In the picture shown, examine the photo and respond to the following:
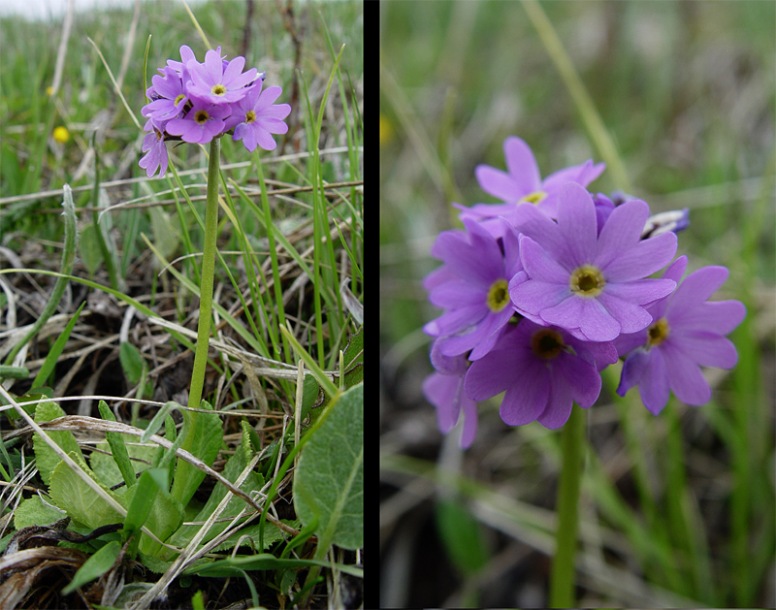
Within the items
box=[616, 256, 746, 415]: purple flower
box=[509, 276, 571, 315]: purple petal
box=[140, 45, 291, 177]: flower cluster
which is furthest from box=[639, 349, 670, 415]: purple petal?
box=[140, 45, 291, 177]: flower cluster

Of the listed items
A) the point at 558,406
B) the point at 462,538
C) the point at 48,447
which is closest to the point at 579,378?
the point at 558,406

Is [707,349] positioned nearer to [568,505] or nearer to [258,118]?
[568,505]

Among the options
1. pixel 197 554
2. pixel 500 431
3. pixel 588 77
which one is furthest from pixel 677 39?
pixel 197 554

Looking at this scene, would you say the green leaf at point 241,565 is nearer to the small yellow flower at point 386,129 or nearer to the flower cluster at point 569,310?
the flower cluster at point 569,310

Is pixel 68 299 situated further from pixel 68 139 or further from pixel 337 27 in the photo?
pixel 337 27

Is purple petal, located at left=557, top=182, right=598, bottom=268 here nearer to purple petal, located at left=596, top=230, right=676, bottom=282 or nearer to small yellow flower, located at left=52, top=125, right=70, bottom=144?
purple petal, located at left=596, top=230, right=676, bottom=282
